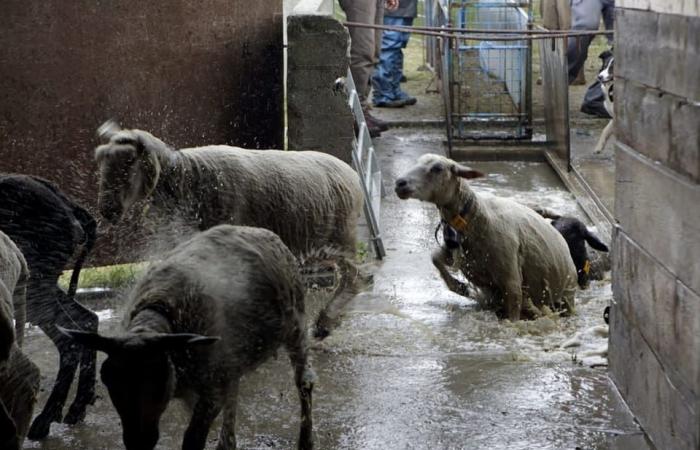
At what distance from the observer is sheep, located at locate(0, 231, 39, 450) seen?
180 inches

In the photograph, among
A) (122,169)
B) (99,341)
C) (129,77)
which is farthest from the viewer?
(129,77)

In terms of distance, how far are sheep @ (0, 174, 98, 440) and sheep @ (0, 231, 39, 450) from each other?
1.71ft

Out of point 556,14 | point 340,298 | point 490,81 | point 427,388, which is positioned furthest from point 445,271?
point 556,14

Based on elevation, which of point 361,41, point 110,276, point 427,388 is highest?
point 361,41

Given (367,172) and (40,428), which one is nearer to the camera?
(40,428)

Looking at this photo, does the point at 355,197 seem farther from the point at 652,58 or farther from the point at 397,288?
the point at 652,58

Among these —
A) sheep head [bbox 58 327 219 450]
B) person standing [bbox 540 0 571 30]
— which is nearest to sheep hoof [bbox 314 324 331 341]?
sheep head [bbox 58 327 219 450]

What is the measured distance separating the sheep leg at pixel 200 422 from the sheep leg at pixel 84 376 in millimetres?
1223

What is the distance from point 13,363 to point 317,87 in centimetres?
427

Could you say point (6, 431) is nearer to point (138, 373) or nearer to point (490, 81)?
point (138, 373)

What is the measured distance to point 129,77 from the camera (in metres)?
8.18

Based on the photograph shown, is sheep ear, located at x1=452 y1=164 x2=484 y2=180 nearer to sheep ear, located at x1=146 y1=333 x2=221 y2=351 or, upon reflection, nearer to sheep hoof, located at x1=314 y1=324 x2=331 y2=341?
sheep hoof, located at x1=314 y1=324 x2=331 y2=341

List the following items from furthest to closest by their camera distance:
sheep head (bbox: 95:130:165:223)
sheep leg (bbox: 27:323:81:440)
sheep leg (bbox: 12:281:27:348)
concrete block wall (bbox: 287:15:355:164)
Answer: concrete block wall (bbox: 287:15:355:164) < sheep head (bbox: 95:130:165:223) < sheep leg (bbox: 27:323:81:440) < sheep leg (bbox: 12:281:27:348)

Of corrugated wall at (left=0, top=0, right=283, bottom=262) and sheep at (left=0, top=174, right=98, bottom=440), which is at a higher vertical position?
corrugated wall at (left=0, top=0, right=283, bottom=262)
